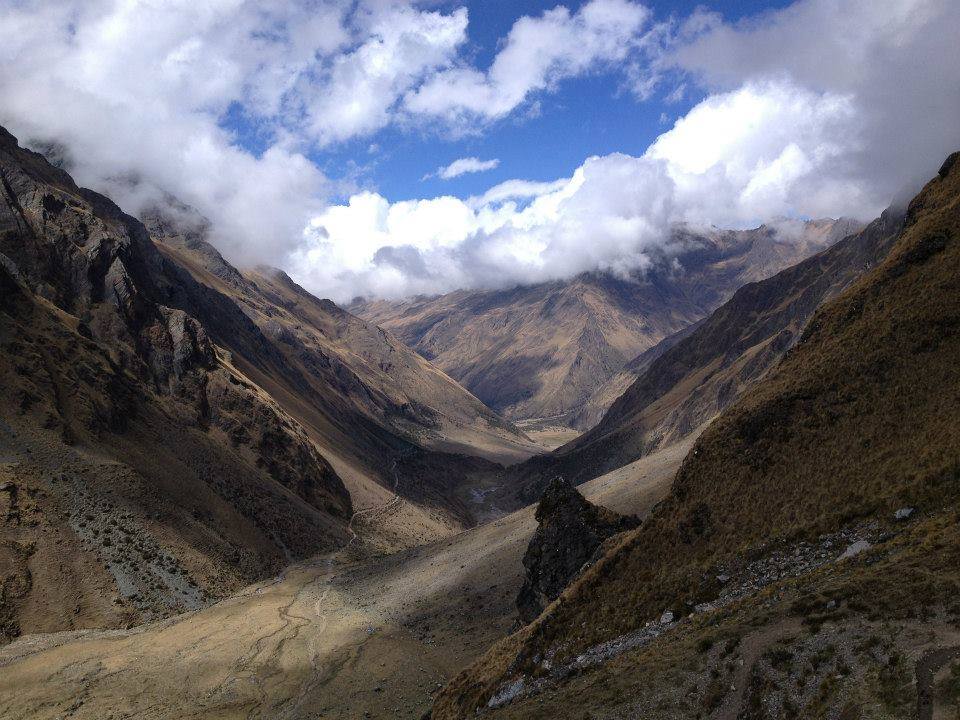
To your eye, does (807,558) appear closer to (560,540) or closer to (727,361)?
(560,540)

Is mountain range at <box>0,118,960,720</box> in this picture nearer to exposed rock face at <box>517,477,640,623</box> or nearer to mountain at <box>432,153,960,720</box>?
mountain at <box>432,153,960,720</box>

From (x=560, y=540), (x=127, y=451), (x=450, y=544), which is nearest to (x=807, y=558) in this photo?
(x=560, y=540)

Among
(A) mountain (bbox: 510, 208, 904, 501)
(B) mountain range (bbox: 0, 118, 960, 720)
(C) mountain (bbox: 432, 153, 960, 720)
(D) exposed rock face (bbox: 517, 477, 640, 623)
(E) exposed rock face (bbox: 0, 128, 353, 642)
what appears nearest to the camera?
(C) mountain (bbox: 432, 153, 960, 720)

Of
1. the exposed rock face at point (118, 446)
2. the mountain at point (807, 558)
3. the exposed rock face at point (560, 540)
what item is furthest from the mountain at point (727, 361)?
the mountain at point (807, 558)

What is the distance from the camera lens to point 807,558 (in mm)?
22594

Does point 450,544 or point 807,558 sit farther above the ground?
point 807,558

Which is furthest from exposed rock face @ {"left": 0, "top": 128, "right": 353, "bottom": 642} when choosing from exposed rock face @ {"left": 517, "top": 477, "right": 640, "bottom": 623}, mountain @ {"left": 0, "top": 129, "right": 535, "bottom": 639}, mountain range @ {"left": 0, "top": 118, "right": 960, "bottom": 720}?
exposed rock face @ {"left": 517, "top": 477, "right": 640, "bottom": 623}

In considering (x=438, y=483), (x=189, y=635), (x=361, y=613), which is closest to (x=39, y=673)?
(x=189, y=635)

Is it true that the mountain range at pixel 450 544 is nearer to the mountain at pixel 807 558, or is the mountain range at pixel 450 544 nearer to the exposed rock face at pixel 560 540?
the mountain at pixel 807 558

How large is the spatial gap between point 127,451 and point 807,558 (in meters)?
66.9

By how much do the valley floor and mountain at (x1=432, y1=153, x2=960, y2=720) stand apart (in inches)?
473

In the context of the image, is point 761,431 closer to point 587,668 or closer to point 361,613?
point 587,668

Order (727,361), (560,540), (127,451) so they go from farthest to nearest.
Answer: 1. (727,361)
2. (127,451)
3. (560,540)

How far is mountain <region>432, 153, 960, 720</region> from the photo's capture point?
52.5ft
